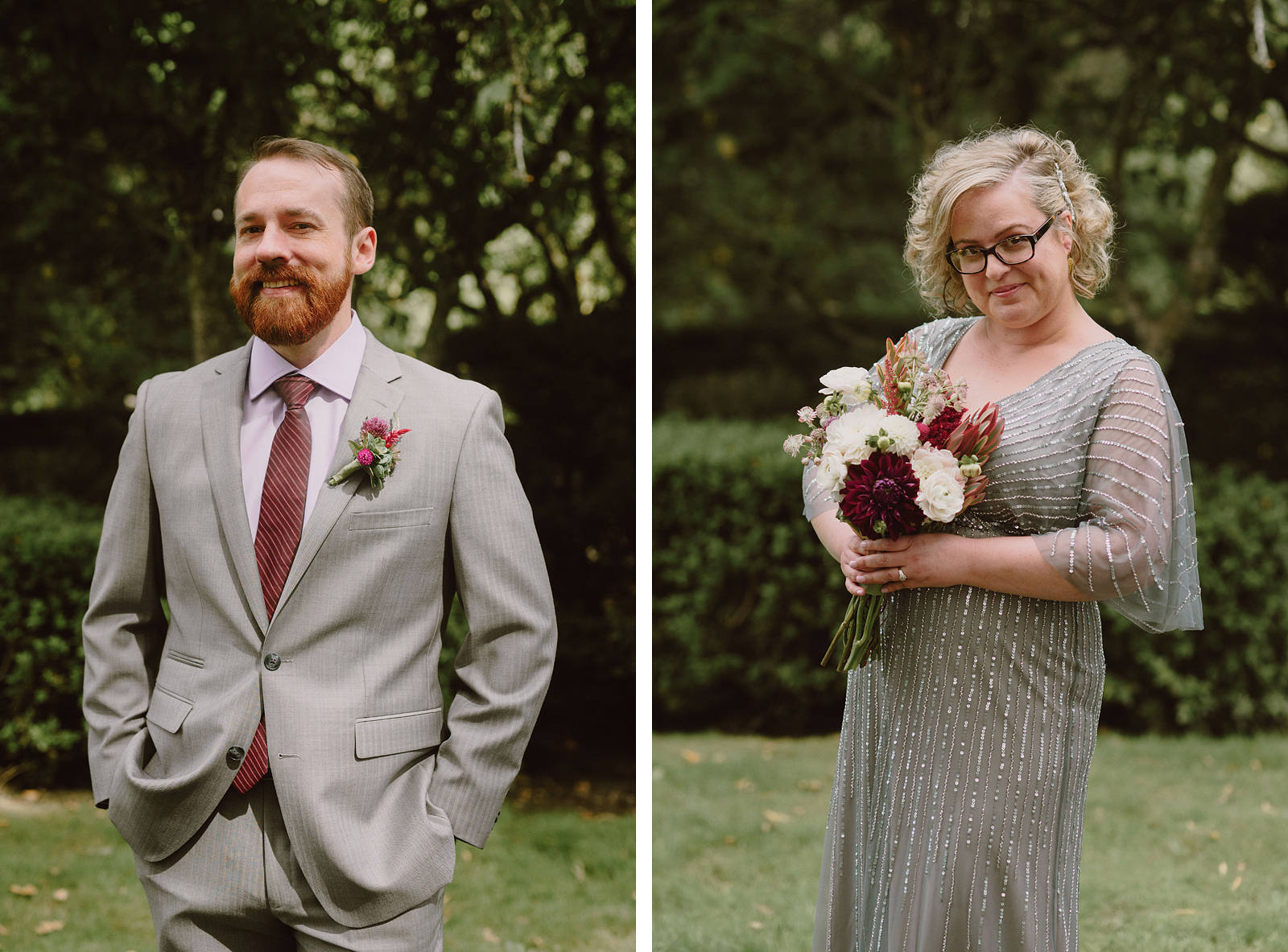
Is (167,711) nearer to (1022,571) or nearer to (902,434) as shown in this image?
(902,434)

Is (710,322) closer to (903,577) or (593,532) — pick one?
(593,532)

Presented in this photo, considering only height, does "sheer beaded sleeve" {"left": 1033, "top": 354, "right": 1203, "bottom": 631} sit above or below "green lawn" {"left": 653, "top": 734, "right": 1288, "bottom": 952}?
above

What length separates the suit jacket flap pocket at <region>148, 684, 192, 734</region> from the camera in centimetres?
205

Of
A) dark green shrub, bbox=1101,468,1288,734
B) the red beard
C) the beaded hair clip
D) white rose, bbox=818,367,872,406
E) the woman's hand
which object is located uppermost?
the beaded hair clip

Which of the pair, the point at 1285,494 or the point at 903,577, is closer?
the point at 903,577

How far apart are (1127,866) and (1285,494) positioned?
103 inches

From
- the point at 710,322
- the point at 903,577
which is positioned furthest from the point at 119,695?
the point at 710,322

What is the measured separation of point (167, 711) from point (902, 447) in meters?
1.54

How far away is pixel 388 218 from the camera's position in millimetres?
4883

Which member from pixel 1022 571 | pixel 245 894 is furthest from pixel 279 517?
pixel 1022 571

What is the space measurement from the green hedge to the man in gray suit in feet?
13.0

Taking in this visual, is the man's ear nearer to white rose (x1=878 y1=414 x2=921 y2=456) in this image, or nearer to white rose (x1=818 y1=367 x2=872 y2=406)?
white rose (x1=818 y1=367 x2=872 y2=406)

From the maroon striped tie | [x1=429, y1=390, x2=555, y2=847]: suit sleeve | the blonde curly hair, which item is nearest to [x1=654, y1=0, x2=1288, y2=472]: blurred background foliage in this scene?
the blonde curly hair

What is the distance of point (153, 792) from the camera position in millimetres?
2008
